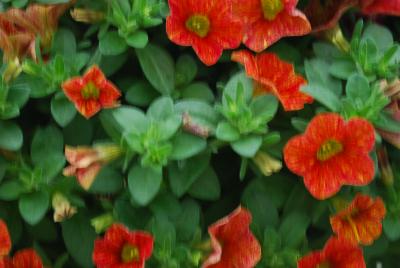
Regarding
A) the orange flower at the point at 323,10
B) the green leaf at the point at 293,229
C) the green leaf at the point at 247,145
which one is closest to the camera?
the green leaf at the point at 247,145

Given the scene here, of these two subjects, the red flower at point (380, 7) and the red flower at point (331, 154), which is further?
the red flower at point (380, 7)

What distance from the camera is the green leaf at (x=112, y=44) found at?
1104 millimetres

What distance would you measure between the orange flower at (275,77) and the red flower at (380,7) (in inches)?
8.2

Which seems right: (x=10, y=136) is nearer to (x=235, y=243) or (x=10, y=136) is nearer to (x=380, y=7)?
(x=235, y=243)

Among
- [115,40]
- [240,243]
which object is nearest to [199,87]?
[115,40]

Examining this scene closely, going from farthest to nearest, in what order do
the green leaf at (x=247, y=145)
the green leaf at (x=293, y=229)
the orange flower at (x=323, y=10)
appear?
the orange flower at (x=323, y=10), the green leaf at (x=293, y=229), the green leaf at (x=247, y=145)

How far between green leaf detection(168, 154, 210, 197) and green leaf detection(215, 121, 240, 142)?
6 cm

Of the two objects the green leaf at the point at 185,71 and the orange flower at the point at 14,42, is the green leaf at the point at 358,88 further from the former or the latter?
the orange flower at the point at 14,42

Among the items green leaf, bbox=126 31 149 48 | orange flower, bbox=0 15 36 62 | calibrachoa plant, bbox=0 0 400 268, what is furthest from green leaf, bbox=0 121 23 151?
green leaf, bbox=126 31 149 48

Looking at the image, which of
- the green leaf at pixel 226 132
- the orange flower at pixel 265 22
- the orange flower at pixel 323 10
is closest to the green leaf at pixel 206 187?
the green leaf at pixel 226 132

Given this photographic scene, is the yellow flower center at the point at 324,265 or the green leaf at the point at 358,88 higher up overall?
the green leaf at the point at 358,88

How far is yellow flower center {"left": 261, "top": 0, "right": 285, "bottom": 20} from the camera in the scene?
113 centimetres

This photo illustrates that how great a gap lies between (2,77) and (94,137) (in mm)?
171

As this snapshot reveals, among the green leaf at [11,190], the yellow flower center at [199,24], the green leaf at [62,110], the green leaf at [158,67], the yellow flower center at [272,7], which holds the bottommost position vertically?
the green leaf at [11,190]
